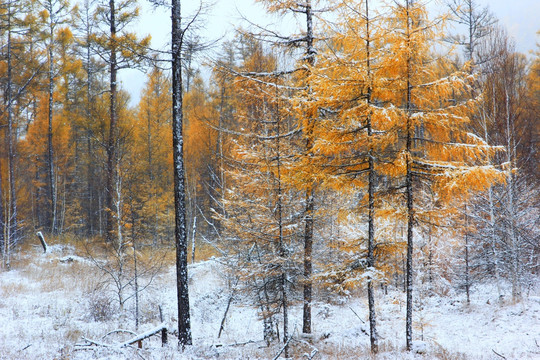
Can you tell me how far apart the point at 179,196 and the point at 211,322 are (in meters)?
7.56

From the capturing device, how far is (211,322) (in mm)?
13828

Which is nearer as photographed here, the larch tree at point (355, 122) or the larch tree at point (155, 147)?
the larch tree at point (355, 122)

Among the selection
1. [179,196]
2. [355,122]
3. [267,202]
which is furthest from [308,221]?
[179,196]

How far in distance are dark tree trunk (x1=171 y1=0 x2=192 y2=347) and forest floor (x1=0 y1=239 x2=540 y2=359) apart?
754mm

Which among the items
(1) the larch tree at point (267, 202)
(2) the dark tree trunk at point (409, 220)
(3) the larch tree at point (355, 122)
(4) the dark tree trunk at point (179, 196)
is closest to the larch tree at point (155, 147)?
(1) the larch tree at point (267, 202)

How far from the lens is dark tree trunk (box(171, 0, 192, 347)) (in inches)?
343

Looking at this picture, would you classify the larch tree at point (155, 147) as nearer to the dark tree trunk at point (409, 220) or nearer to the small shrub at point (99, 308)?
the small shrub at point (99, 308)

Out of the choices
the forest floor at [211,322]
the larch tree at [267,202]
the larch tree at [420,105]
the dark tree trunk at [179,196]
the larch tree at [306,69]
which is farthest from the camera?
the larch tree at [306,69]

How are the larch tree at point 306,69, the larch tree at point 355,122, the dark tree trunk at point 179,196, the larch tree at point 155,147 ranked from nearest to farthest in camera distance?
the larch tree at point 355,122 < the dark tree trunk at point 179,196 < the larch tree at point 306,69 < the larch tree at point 155,147

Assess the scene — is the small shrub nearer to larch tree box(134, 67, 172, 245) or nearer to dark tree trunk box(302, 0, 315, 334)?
dark tree trunk box(302, 0, 315, 334)

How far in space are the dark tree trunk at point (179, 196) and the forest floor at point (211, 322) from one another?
2.47 feet

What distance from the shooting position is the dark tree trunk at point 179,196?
8.70 metres

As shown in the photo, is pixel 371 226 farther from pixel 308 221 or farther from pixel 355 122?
pixel 355 122

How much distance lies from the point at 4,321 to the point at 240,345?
7.26 metres
